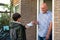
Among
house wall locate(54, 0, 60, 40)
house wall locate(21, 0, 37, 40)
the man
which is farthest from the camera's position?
house wall locate(21, 0, 37, 40)

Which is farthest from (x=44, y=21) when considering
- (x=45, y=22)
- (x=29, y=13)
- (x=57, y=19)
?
(x=29, y=13)

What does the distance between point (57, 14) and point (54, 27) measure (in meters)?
0.37

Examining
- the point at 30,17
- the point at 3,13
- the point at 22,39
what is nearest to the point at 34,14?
the point at 30,17

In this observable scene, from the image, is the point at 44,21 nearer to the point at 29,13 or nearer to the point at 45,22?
the point at 45,22

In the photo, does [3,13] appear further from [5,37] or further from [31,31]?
[31,31]

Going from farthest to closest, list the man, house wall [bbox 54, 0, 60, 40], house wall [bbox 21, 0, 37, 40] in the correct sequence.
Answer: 1. house wall [bbox 21, 0, 37, 40]
2. house wall [bbox 54, 0, 60, 40]
3. the man

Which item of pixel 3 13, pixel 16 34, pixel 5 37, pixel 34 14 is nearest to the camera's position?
pixel 16 34

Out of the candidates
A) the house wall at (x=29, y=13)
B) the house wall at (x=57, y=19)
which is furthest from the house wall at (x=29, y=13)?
the house wall at (x=57, y=19)

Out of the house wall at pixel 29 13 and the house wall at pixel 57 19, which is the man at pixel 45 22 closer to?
the house wall at pixel 57 19

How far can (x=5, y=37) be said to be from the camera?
945cm

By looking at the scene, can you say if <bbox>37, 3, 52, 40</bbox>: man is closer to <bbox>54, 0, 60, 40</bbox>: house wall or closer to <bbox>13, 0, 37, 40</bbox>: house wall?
<bbox>54, 0, 60, 40</bbox>: house wall

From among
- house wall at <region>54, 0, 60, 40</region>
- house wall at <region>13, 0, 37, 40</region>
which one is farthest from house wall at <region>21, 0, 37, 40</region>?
house wall at <region>54, 0, 60, 40</region>

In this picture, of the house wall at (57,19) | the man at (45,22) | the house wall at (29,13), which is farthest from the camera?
the house wall at (29,13)

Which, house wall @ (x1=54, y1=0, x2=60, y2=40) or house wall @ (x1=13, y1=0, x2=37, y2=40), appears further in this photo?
house wall @ (x1=13, y1=0, x2=37, y2=40)
